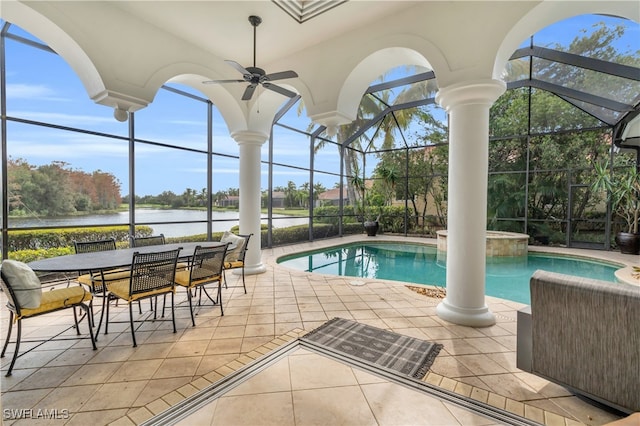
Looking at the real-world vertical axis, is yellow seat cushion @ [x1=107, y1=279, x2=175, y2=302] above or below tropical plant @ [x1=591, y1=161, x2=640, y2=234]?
below

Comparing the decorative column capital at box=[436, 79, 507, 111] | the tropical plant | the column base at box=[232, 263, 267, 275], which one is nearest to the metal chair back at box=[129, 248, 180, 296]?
the column base at box=[232, 263, 267, 275]

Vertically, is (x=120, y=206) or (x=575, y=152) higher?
(x=575, y=152)

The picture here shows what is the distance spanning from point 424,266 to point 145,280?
20.1 feet

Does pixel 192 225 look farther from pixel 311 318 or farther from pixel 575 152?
pixel 575 152

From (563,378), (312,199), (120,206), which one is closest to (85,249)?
(120,206)

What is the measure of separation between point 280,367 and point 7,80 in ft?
17.8

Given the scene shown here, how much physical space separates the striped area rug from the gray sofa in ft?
2.62

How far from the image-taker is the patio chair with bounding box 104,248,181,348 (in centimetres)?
281

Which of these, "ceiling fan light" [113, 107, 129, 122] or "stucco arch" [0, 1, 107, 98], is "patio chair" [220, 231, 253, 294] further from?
"stucco arch" [0, 1, 107, 98]

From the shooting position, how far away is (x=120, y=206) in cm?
556

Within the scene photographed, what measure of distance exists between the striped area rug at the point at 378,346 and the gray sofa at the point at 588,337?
0.80 meters

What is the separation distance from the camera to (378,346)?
2.79 m

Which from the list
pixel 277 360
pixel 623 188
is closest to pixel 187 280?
pixel 277 360

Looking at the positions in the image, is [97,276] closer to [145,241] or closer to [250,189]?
[145,241]
